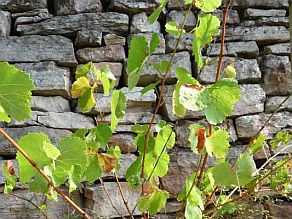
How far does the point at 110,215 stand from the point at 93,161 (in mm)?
824

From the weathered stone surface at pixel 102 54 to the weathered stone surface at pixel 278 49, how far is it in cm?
60

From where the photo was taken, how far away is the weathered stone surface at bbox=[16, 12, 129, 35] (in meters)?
1.93

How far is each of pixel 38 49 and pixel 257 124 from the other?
0.90m

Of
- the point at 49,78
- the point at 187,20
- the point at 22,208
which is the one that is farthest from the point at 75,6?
the point at 22,208

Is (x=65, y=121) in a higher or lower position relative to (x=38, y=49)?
lower

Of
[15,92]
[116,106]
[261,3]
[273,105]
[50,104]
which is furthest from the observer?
[261,3]

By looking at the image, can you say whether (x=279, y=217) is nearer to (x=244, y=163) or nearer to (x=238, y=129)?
(x=238, y=129)

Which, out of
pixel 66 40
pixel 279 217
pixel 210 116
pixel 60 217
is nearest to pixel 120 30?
pixel 66 40

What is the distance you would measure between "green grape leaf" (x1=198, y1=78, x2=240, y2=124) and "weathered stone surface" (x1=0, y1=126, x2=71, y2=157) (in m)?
1.15

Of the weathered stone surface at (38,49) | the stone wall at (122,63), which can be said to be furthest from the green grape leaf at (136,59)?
the weathered stone surface at (38,49)

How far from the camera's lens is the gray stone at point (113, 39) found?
194 cm

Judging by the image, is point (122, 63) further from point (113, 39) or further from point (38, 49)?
point (38, 49)

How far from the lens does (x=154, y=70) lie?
6.29 feet

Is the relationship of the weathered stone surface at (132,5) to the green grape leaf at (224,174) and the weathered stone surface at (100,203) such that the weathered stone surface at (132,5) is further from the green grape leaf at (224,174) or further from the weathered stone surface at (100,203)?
the green grape leaf at (224,174)
